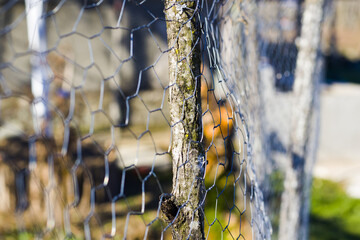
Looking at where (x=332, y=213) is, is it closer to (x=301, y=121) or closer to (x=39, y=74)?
(x=301, y=121)

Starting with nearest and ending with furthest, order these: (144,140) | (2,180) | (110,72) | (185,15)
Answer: (185,15), (2,180), (144,140), (110,72)

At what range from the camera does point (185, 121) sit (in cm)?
117

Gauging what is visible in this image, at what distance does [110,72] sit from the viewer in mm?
6227

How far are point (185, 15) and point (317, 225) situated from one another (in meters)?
4.17

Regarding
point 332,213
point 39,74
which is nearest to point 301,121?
point 39,74

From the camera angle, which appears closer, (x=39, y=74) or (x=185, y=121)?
(x=185, y=121)

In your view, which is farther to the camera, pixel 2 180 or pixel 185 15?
pixel 2 180

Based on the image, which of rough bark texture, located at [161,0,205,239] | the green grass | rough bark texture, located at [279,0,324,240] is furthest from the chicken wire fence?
the green grass

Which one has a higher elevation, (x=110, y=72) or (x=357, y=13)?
(x=357, y=13)

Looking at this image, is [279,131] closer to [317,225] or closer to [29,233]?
[317,225]

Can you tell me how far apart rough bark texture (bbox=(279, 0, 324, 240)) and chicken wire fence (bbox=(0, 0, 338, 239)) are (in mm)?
229

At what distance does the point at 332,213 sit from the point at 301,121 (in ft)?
8.71

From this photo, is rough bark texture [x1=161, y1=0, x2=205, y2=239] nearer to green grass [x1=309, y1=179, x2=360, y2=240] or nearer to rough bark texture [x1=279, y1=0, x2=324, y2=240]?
rough bark texture [x1=279, y1=0, x2=324, y2=240]

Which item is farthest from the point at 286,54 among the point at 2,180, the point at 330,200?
the point at 2,180
